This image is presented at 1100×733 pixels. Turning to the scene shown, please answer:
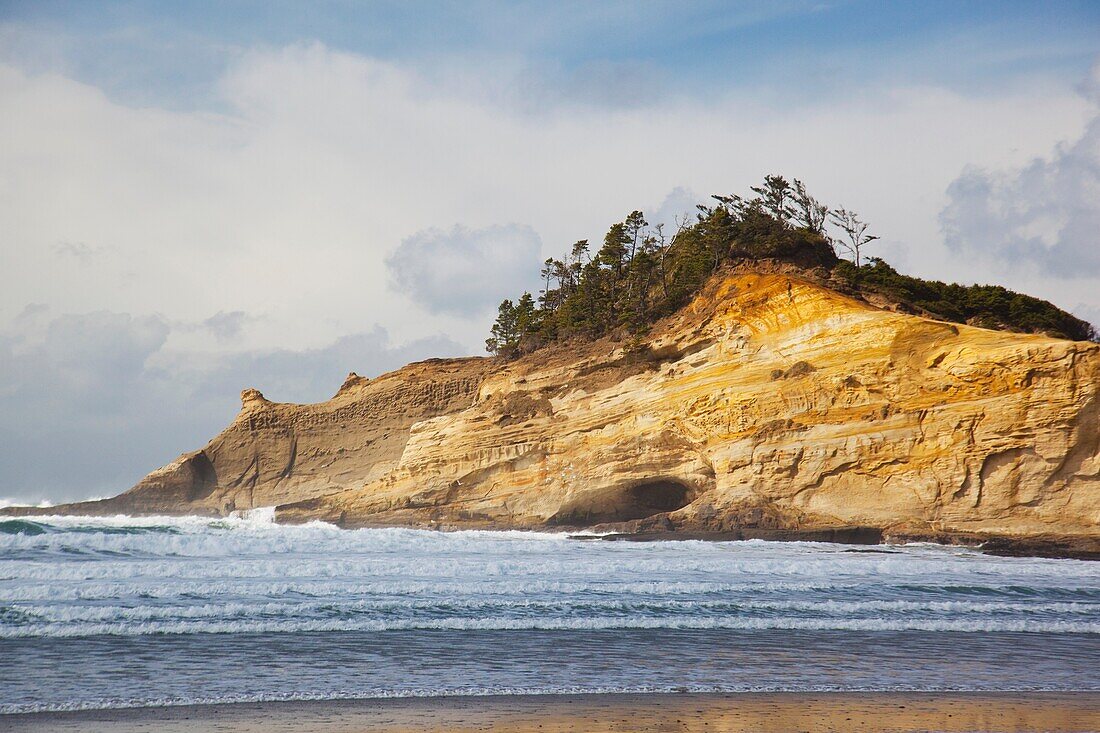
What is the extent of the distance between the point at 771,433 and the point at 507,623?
1912 centimetres

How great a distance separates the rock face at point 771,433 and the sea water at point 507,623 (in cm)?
460

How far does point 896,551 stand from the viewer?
25.3m

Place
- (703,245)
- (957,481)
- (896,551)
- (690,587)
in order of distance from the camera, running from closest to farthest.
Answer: (690,587), (896,551), (957,481), (703,245)

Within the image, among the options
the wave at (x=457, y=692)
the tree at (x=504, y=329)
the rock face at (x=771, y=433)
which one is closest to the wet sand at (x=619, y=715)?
the wave at (x=457, y=692)

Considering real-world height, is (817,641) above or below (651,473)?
below

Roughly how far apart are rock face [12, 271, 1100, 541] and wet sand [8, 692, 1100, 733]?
18.6 meters

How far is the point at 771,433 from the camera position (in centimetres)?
3105

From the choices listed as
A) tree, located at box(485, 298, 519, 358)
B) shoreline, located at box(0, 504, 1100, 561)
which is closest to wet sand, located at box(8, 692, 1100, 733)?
shoreline, located at box(0, 504, 1100, 561)

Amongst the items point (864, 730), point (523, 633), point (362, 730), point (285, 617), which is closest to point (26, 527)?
point (285, 617)

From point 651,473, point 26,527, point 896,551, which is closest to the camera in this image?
point 896,551

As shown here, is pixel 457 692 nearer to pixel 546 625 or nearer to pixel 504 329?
pixel 546 625

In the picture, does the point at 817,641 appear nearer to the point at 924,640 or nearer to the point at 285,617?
the point at 924,640

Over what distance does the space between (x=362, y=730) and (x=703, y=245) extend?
38299 mm

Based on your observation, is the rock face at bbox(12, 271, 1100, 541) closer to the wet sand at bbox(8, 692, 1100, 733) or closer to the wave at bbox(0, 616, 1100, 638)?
the wave at bbox(0, 616, 1100, 638)
